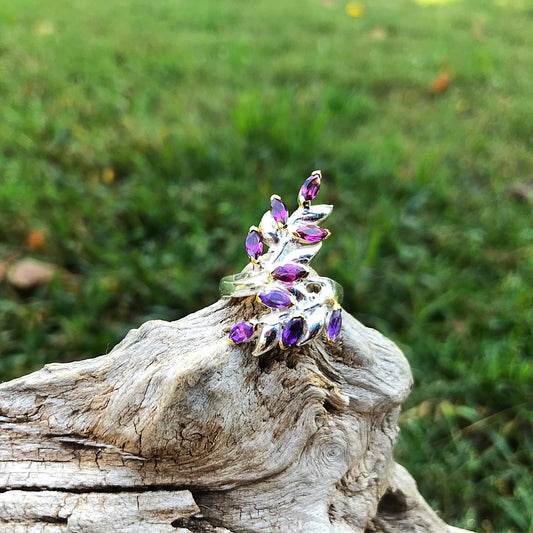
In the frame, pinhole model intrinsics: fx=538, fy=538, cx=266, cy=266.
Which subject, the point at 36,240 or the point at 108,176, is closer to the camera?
the point at 36,240

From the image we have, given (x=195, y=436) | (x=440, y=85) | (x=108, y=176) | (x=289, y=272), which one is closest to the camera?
(x=195, y=436)

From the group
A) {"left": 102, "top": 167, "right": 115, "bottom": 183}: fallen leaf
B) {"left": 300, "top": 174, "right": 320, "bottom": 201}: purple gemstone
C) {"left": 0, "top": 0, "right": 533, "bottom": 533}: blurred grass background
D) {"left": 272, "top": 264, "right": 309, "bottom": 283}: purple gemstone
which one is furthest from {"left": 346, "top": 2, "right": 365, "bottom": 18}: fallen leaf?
{"left": 272, "top": 264, "right": 309, "bottom": 283}: purple gemstone

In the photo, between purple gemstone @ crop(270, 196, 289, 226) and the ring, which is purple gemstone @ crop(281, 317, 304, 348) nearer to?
the ring

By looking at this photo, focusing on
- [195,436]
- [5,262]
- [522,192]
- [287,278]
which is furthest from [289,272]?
[522,192]

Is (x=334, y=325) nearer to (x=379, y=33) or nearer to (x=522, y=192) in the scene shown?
(x=522, y=192)

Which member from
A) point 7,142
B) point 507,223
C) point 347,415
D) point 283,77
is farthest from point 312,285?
point 283,77

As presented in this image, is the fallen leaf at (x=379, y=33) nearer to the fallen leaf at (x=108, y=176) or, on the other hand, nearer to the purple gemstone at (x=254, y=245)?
the fallen leaf at (x=108, y=176)

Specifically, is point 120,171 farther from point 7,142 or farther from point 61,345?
point 61,345
